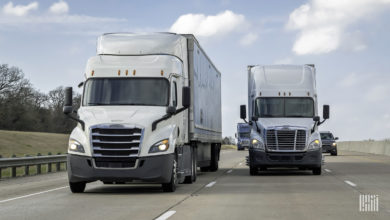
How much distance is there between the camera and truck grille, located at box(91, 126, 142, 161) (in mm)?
14961

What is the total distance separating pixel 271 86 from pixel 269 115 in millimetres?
1055

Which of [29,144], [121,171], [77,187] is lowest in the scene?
[77,187]

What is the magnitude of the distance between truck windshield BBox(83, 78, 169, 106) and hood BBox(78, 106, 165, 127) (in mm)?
237

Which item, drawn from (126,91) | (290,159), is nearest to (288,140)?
(290,159)

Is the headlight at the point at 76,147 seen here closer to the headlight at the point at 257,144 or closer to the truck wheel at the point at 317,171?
the headlight at the point at 257,144

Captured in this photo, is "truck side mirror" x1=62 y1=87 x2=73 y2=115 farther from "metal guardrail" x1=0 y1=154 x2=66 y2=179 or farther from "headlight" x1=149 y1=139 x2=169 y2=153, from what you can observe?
"metal guardrail" x1=0 y1=154 x2=66 y2=179

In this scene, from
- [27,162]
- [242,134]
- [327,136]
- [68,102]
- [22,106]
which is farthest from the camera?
[22,106]

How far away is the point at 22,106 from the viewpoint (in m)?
78.6

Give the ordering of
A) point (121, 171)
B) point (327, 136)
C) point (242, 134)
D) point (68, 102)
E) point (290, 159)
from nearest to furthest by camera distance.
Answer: point (121, 171)
point (68, 102)
point (290, 159)
point (327, 136)
point (242, 134)

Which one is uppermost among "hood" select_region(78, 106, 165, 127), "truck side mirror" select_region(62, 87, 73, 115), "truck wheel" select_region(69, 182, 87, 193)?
"truck side mirror" select_region(62, 87, 73, 115)

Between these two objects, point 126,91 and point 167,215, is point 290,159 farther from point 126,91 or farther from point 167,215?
point 167,215

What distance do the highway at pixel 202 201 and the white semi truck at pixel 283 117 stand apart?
3.44 metres

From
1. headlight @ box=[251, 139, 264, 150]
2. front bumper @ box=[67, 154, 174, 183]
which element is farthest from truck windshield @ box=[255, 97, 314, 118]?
front bumper @ box=[67, 154, 174, 183]

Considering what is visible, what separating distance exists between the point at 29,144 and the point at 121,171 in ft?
169
